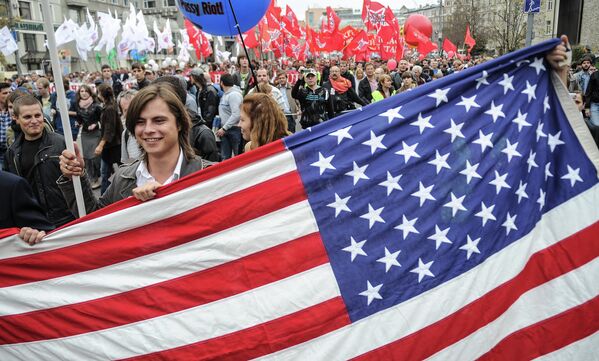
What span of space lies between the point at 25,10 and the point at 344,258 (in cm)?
5733

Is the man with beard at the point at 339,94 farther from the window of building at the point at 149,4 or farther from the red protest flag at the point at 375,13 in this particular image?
the window of building at the point at 149,4

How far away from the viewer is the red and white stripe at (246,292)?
2.59 metres

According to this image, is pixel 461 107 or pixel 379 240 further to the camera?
pixel 461 107

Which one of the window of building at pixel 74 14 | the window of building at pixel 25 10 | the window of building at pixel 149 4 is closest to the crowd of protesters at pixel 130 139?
the window of building at pixel 25 10

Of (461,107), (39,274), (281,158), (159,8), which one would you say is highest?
(159,8)

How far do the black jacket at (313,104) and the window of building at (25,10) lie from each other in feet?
164

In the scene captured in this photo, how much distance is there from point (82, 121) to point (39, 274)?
23.5 ft

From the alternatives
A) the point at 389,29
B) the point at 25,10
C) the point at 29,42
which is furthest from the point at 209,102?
the point at 25,10

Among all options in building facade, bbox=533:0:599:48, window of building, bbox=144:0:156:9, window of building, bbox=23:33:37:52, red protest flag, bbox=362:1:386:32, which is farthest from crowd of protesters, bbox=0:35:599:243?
window of building, bbox=144:0:156:9

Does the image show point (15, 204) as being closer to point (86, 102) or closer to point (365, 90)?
point (86, 102)

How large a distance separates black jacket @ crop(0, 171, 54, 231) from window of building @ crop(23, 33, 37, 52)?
54.6m

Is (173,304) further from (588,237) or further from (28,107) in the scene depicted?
(28,107)

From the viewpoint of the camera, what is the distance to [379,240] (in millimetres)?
2684

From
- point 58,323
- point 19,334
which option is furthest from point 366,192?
point 19,334
